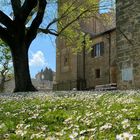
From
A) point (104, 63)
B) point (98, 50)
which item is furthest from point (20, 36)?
point (98, 50)

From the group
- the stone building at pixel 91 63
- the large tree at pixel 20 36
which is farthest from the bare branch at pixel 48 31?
the stone building at pixel 91 63

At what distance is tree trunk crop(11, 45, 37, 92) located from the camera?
2022 cm

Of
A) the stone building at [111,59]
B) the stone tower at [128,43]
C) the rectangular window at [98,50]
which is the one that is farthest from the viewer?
the rectangular window at [98,50]

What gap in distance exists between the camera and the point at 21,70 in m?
20.6

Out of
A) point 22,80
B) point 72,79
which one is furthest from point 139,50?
point 72,79

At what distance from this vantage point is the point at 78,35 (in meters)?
30.6

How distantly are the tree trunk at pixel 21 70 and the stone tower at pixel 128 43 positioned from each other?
16.4 feet

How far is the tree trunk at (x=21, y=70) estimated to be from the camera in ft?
66.3

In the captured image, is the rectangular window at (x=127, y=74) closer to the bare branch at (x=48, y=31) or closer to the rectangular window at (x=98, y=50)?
the bare branch at (x=48, y=31)

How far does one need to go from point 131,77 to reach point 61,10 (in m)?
12.4

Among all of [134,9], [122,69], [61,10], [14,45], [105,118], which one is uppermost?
[61,10]

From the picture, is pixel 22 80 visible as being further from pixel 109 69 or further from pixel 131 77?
pixel 109 69

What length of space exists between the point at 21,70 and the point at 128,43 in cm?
612

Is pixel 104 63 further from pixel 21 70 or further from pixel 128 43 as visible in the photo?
pixel 128 43
